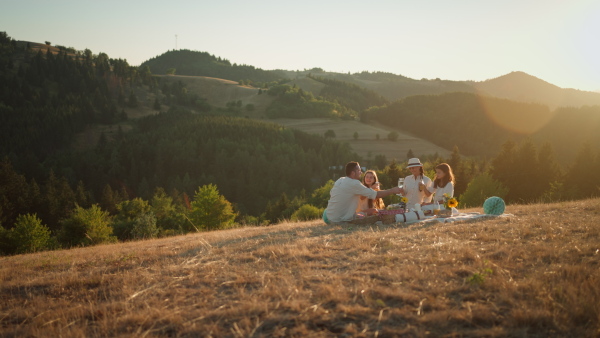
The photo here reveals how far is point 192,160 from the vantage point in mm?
141750

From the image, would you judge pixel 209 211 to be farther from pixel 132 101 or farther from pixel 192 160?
pixel 132 101

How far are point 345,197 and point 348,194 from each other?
0.17 meters

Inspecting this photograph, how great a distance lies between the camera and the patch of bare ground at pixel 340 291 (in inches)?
167

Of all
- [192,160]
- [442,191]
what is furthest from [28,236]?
[192,160]

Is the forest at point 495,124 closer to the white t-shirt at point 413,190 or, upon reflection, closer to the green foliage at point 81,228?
the green foliage at point 81,228

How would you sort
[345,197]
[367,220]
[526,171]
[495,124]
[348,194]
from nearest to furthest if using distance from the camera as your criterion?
[367,220], [348,194], [345,197], [526,171], [495,124]

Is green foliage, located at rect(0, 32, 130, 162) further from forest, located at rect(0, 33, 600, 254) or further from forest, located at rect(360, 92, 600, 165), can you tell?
forest, located at rect(360, 92, 600, 165)

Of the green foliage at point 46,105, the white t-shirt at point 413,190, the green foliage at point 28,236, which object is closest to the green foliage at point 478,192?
the white t-shirt at point 413,190

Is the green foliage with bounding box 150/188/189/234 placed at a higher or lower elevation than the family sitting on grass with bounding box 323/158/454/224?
lower

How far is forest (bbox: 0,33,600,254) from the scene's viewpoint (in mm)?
52000

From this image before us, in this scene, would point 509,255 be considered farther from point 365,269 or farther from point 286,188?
point 286,188

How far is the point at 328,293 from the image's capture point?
16.6ft

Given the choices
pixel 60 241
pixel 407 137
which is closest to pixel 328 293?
pixel 60 241

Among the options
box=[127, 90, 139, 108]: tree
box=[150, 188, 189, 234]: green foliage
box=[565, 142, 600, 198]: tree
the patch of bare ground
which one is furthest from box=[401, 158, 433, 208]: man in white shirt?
box=[127, 90, 139, 108]: tree
